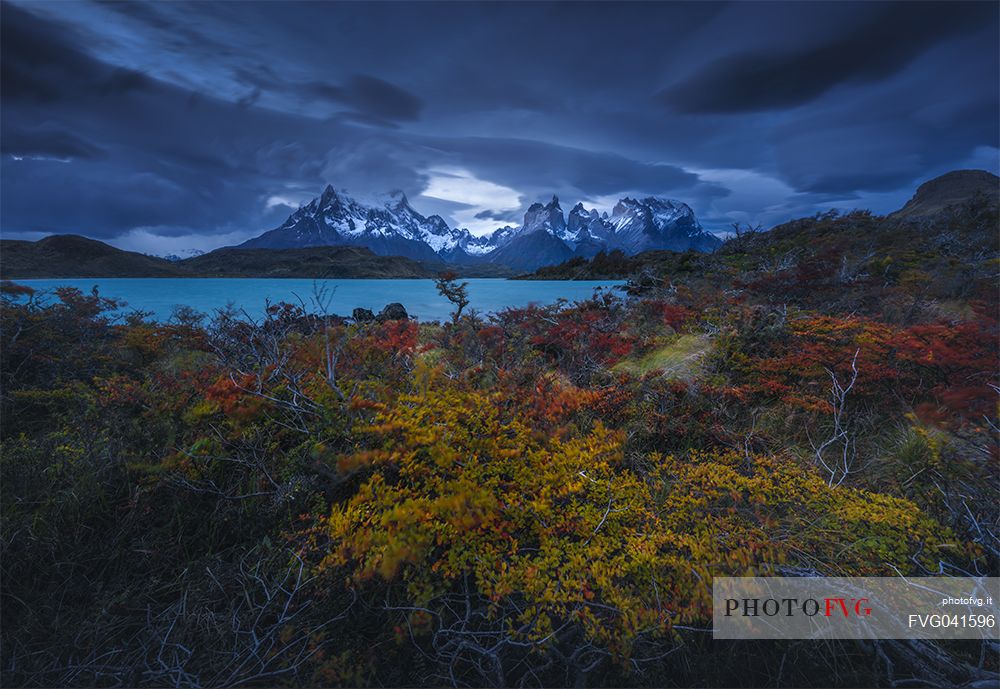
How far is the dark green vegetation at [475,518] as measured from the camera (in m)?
3.39

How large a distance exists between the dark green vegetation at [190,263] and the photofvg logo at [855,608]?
141 meters

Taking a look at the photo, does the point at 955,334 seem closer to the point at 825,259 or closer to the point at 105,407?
the point at 825,259

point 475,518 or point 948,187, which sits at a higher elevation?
point 948,187

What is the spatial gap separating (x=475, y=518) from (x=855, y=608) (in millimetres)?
3638

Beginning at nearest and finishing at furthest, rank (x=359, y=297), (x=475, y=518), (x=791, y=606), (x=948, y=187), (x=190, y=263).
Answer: (x=791, y=606)
(x=475, y=518)
(x=359, y=297)
(x=948, y=187)
(x=190, y=263)

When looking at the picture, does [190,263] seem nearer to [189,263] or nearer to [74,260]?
[189,263]

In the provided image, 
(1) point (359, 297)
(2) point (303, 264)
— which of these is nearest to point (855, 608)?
(1) point (359, 297)

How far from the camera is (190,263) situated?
174125 mm

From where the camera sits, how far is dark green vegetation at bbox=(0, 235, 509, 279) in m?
121

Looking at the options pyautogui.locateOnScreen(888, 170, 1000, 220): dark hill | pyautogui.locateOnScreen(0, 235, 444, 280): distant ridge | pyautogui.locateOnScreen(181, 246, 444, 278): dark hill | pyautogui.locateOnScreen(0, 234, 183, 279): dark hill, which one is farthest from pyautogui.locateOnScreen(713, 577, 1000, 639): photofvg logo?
pyautogui.locateOnScreen(0, 234, 183, 279): dark hill

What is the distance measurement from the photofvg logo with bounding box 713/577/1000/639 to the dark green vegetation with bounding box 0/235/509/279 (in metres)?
141

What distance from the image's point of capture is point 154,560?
4195 mm

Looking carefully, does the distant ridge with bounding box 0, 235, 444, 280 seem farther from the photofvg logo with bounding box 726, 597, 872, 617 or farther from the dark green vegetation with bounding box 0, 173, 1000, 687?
the photofvg logo with bounding box 726, 597, 872, 617

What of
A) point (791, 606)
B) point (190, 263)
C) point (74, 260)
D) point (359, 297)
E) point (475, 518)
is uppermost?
point (190, 263)
